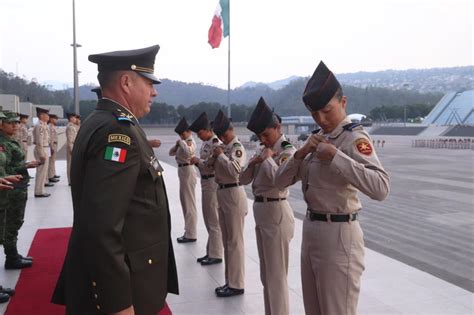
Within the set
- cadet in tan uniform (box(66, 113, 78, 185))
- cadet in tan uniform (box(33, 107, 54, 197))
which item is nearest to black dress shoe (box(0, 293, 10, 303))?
cadet in tan uniform (box(33, 107, 54, 197))

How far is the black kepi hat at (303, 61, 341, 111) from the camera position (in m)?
2.65

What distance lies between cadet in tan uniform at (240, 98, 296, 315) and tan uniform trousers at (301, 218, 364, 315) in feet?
3.33

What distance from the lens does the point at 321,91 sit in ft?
8.68

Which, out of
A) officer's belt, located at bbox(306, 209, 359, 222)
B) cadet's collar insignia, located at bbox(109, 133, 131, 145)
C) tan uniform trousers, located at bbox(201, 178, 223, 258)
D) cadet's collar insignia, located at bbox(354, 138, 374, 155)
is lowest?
tan uniform trousers, located at bbox(201, 178, 223, 258)

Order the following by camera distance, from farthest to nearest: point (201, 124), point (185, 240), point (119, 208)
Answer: point (185, 240)
point (201, 124)
point (119, 208)

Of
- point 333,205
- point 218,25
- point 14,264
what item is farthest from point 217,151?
point 218,25

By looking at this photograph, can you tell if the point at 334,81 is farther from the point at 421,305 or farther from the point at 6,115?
the point at 6,115

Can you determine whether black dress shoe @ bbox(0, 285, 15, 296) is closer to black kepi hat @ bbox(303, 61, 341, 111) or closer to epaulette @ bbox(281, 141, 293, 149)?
epaulette @ bbox(281, 141, 293, 149)

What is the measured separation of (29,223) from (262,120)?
5.94 meters

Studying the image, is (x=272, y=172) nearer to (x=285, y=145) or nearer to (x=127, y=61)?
(x=285, y=145)

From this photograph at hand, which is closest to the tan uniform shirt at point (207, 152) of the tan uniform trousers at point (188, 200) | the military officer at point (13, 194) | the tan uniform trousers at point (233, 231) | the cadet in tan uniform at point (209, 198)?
the cadet in tan uniform at point (209, 198)

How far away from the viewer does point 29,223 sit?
8047 mm

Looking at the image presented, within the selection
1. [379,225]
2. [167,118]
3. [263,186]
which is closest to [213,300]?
[263,186]

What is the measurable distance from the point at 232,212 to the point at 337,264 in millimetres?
2332
